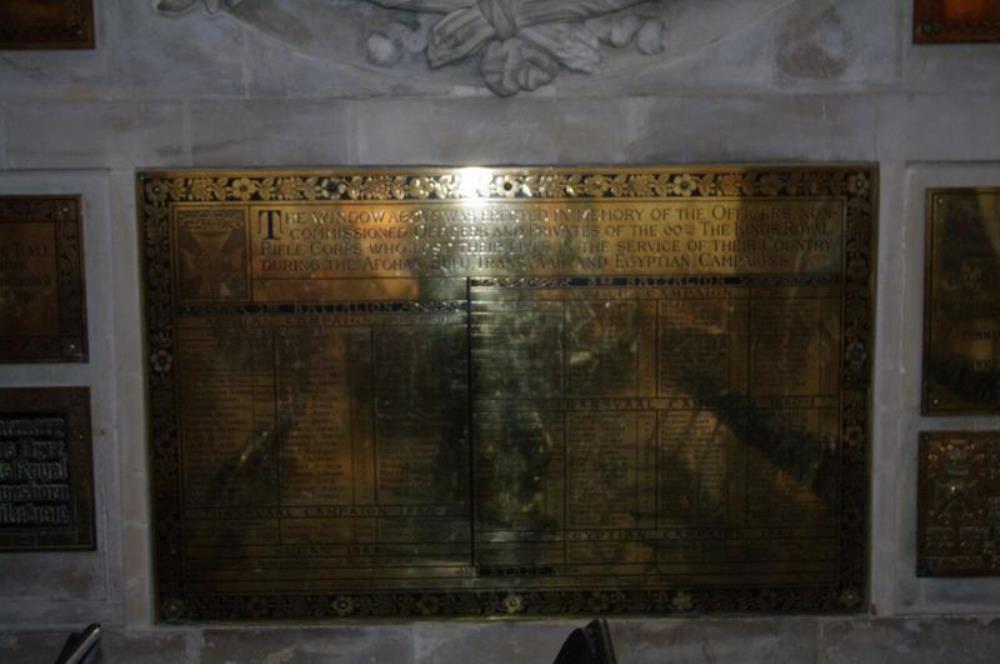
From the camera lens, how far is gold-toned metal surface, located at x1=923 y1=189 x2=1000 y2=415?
4145 mm

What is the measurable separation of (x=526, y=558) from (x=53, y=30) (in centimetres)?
285

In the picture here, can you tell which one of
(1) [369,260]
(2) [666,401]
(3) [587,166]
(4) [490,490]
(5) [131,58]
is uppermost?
(5) [131,58]

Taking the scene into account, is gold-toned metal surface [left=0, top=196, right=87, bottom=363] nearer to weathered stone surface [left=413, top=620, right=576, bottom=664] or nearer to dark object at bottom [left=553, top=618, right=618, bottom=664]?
weathered stone surface [left=413, top=620, right=576, bottom=664]

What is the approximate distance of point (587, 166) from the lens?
162 inches

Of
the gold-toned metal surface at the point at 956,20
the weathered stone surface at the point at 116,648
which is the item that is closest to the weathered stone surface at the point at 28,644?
the weathered stone surface at the point at 116,648

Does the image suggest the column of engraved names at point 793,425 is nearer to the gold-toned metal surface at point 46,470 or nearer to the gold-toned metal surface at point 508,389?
the gold-toned metal surface at point 508,389

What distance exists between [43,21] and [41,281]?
1.02 metres

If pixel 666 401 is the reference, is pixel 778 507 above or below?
below

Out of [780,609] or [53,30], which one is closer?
[53,30]

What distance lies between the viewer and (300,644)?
4.30 meters

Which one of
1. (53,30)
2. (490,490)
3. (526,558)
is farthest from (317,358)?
(53,30)

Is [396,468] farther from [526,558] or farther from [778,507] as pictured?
[778,507]

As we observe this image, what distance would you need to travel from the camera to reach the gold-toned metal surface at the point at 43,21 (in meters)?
4.04

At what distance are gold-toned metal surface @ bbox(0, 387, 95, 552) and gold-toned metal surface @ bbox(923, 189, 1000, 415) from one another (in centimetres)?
347
